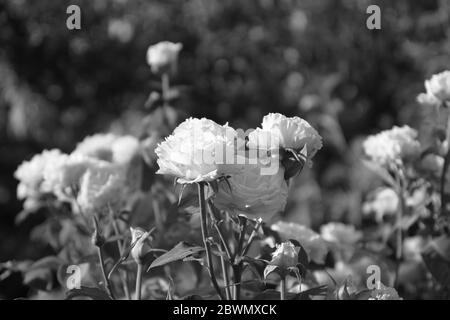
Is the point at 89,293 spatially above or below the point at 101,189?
below

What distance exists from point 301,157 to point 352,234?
669 mm

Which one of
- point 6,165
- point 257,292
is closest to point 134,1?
point 6,165

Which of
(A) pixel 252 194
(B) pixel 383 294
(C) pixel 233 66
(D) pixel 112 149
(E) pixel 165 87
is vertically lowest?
(B) pixel 383 294

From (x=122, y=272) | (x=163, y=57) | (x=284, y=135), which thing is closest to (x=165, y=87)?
(x=163, y=57)

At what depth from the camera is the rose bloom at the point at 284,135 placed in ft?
2.75

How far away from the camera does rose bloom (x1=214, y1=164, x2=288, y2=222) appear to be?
814mm

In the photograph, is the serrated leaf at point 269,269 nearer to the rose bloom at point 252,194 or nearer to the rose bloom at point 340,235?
the rose bloom at point 252,194

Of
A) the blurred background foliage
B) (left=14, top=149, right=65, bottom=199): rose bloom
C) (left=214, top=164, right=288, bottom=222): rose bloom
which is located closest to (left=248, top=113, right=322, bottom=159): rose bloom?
(left=214, top=164, right=288, bottom=222): rose bloom

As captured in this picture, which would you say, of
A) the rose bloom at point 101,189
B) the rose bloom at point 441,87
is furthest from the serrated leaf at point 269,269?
the rose bloom at point 441,87

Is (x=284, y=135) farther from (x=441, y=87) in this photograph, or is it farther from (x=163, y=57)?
(x=163, y=57)

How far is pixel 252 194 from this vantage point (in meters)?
0.81

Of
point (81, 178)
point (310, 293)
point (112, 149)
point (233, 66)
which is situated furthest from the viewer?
point (233, 66)

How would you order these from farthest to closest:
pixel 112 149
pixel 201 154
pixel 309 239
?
pixel 112 149
pixel 309 239
pixel 201 154

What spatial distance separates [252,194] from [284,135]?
86 mm
